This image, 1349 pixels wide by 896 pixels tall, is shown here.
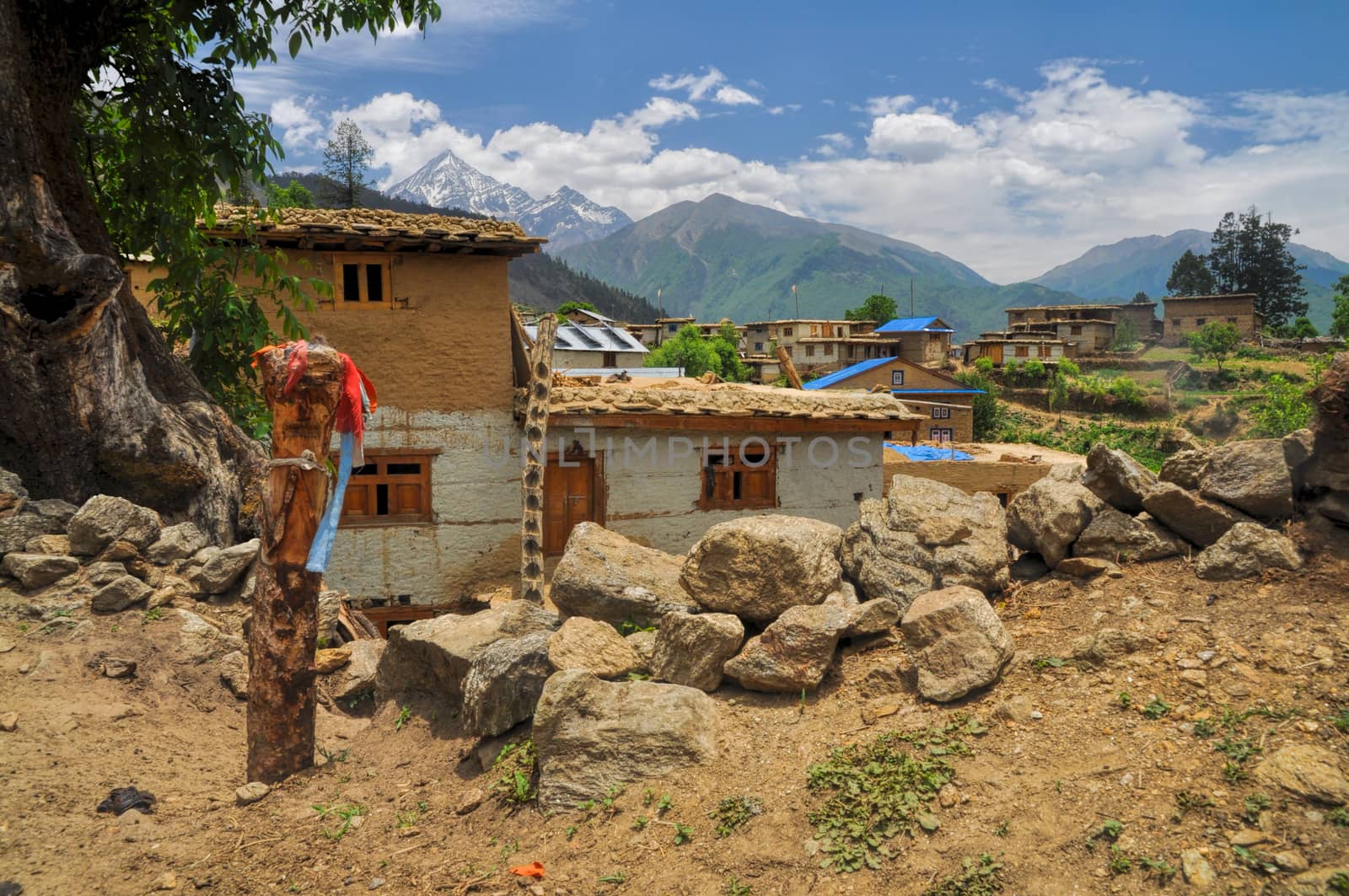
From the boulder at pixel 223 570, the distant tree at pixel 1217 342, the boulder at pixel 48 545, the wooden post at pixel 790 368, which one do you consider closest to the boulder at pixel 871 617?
the boulder at pixel 223 570

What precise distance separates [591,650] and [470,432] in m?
7.80

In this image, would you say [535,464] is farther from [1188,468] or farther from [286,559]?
[1188,468]

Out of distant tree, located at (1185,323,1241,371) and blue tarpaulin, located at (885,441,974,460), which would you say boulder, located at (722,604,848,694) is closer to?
blue tarpaulin, located at (885,441,974,460)

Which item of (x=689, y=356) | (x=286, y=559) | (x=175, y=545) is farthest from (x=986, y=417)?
(x=286, y=559)

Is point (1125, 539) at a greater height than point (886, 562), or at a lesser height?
greater

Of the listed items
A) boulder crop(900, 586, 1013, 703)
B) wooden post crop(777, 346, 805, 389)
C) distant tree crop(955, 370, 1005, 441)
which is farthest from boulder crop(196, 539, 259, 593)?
distant tree crop(955, 370, 1005, 441)

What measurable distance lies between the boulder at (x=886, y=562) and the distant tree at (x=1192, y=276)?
68791 millimetres

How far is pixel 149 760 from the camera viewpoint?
17.0 feet

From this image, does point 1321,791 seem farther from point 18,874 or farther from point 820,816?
point 18,874

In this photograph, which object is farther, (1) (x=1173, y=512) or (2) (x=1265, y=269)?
(2) (x=1265, y=269)

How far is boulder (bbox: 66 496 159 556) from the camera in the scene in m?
6.67

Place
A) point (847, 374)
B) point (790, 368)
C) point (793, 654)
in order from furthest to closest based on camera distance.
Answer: point (847, 374), point (790, 368), point (793, 654)

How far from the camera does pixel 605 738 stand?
4.95 meters

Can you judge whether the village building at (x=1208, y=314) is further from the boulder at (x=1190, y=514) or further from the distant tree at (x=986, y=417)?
the boulder at (x=1190, y=514)
